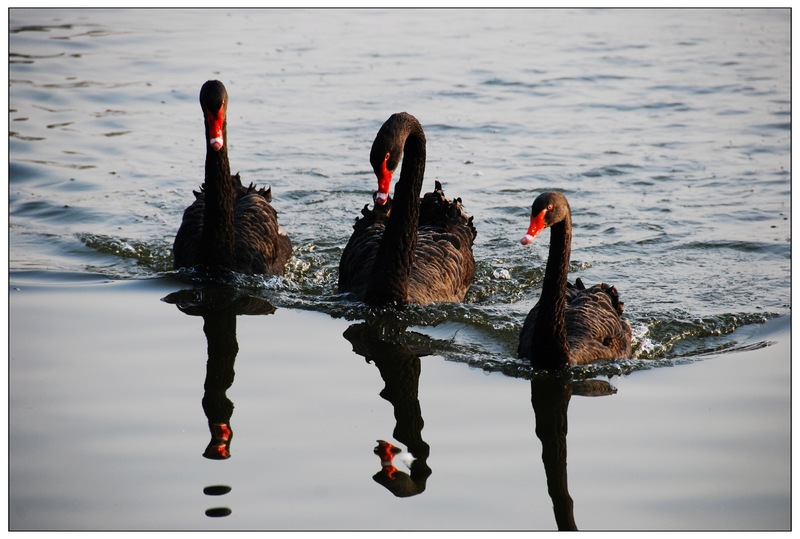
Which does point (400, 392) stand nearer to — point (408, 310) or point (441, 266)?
point (408, 310)

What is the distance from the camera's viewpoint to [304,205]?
928 cm

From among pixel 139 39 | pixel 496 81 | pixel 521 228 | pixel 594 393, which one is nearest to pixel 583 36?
pixel 496 81

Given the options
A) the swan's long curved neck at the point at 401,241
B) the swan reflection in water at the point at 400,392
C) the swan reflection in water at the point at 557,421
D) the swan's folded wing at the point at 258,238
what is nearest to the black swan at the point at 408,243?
the swan's long curved neck at the point at 401,241

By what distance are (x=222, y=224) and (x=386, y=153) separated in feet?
5.37

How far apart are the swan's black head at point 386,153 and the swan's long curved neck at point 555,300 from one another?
1004 millimetres

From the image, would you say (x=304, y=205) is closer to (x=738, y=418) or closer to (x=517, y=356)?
(x=517, y=356)

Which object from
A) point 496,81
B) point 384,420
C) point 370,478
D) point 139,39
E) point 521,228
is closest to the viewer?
point 370,478

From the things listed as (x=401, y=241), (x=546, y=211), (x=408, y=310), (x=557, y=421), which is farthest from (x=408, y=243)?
(x=557, y=421)

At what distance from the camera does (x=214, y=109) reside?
661 centimetres

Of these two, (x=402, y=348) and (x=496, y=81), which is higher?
(x=496, y=81)

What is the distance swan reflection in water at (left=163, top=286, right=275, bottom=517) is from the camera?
4.84 m

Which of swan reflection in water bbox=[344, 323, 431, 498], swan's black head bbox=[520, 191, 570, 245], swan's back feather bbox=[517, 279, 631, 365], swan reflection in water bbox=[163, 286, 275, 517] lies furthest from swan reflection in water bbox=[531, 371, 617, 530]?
swan reflection in water bbox=[163, 286, 275, 517]

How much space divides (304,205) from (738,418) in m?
4.98

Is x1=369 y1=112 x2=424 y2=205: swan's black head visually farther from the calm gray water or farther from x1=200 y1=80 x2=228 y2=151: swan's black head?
x1=200 y1=80 x2=228 y2=151: swan's black head
